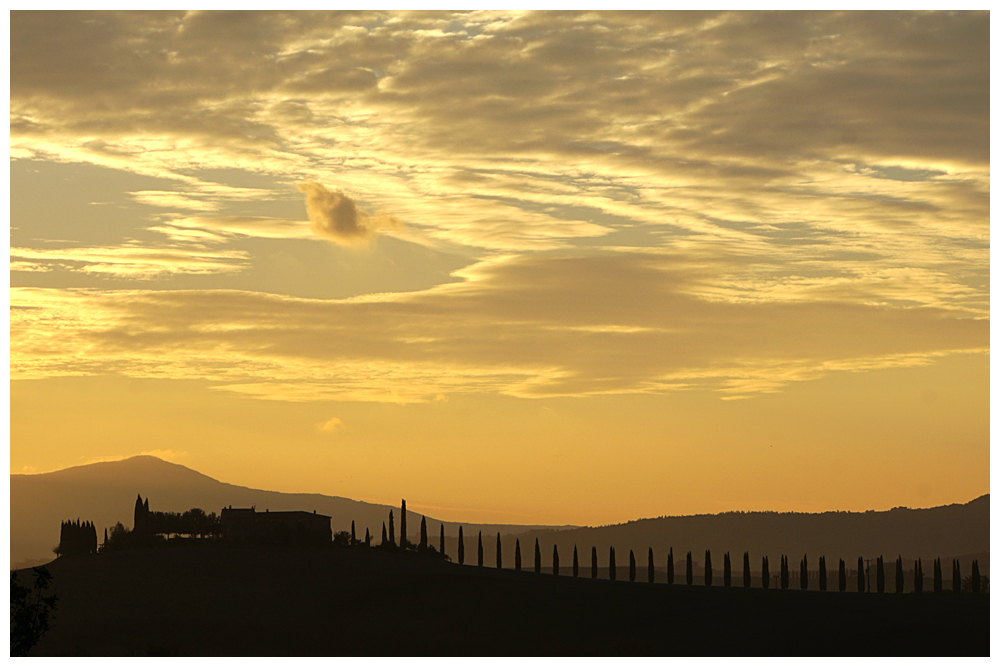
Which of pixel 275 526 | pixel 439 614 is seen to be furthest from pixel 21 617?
pixel 275 526

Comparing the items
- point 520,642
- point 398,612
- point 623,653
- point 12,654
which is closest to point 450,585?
point 398,612

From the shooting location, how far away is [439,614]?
71875 mm

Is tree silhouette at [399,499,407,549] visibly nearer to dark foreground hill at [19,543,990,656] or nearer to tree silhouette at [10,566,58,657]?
dark foreground hill at [19,543,990,656]

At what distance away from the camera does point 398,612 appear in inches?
2862

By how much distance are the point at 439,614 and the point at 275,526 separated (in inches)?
1557

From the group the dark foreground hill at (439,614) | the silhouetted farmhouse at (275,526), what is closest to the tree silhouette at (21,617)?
the dark foreground hill at (439,614)

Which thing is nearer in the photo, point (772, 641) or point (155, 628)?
point (772, 641)

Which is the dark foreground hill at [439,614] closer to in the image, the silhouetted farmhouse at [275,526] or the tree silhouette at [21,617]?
the tree silhouette at [21,617]

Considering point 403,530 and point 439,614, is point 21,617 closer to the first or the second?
point 439,614

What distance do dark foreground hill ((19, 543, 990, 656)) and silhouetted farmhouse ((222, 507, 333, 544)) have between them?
13806 millimetres

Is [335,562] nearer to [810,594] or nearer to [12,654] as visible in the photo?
[810,594]

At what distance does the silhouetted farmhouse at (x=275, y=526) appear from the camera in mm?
106125

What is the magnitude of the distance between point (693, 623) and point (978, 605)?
16.8m

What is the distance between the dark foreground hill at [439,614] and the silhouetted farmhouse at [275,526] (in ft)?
45.3
